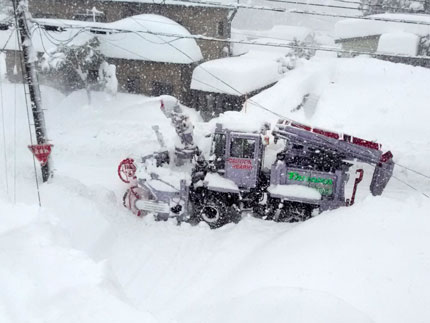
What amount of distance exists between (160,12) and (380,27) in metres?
16.0

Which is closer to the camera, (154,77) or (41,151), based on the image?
(41,151)

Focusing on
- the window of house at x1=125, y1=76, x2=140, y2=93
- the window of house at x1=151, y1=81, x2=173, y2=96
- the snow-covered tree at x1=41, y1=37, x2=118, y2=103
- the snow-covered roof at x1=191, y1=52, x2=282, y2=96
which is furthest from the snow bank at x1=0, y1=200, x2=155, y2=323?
the window of house at x1=125, y1=76, x2=140, y2=93

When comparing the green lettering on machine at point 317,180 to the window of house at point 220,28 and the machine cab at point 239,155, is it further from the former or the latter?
the window of house at point 220,28

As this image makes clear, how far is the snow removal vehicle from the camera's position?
9.93 m

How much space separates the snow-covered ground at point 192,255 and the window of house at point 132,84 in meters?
6.51

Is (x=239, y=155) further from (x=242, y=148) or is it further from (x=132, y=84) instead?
(x=132, y=84)

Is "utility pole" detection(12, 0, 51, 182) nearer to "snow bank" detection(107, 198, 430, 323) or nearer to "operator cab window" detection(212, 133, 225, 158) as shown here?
"snow bank" detection(107, 198, 430, 323)

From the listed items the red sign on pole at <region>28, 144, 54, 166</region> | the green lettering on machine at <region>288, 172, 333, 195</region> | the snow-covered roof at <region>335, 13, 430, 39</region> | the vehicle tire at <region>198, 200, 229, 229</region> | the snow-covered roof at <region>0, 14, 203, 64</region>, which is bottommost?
the vehicle tire at <region>198, 200, 229, 229</region>

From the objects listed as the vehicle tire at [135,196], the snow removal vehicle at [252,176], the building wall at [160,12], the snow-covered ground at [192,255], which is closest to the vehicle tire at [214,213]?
the snow removal vehicle at [252,176]

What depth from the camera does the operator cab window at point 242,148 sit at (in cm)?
1014

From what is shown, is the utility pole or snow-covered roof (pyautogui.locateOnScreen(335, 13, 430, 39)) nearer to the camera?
the utility pole

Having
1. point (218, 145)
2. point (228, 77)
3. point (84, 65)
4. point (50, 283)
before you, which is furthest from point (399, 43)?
point (50, 283)

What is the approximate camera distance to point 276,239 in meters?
9.02

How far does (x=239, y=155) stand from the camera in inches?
404
